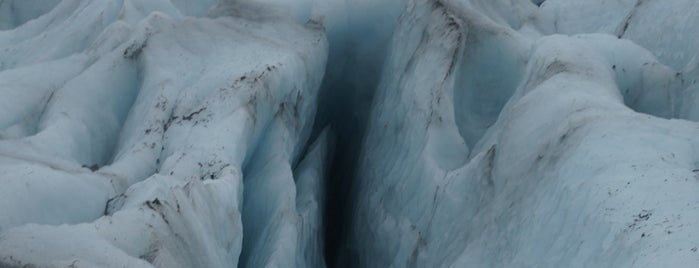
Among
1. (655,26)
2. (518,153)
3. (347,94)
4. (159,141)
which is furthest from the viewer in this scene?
(347,94)

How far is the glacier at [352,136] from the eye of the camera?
179 inches

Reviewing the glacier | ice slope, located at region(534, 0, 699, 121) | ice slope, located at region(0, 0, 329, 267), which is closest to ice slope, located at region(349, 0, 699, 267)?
the glacier

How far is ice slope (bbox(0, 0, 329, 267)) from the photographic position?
14.8 ft

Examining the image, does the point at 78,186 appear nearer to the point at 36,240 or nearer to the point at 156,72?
the point at 36,240

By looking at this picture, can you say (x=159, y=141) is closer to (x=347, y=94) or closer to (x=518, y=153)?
(x=518, y=153)

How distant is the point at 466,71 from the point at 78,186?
3.72m

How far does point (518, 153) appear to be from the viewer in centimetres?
566

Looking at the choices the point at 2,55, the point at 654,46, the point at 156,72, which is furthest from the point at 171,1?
the point at 654,46

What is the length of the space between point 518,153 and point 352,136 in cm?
357

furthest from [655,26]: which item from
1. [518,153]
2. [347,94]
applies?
[518,153]

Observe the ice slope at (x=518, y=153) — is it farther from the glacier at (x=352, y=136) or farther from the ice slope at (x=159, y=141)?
the ice slope at (x=159, y=141)

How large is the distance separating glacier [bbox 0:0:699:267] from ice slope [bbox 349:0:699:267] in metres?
0.02

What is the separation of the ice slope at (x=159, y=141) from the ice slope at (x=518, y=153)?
0.75 m

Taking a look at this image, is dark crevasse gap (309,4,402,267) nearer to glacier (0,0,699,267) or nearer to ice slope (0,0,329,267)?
glacier (0,0,699,267)
